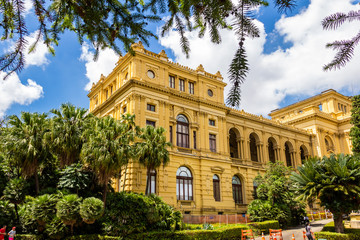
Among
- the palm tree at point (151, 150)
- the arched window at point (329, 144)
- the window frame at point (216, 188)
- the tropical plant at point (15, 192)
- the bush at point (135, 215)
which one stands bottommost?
the bush at point (135, 215)

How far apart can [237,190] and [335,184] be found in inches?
720

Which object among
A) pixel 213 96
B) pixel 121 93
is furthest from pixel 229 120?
pixel 121 93

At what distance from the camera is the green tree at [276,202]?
90.1 feet

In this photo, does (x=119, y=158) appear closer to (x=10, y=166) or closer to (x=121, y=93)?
(x=10, y=166)

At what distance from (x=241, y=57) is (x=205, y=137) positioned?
1214 inches

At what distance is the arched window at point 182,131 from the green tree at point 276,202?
9111 mm

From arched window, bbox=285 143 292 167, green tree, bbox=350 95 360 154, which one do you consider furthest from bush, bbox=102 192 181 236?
arched window, bbox=285 143 292 167

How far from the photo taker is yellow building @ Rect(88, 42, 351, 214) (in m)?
28.8

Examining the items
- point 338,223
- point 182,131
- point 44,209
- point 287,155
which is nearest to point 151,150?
point 182,131

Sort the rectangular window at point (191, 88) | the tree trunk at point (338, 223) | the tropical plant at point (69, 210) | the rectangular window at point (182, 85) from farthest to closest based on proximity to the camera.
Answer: the rectangular window at point (191, 88), the rectangular window at point (182, 85), the tree trunk at point (338, 223), the tropical plant at point (69, 210)

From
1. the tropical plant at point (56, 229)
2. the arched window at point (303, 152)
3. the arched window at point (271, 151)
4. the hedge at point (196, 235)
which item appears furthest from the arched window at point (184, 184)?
the arched window at point (303, 152)

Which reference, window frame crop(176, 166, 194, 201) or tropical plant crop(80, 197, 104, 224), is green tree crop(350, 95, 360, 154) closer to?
window frame crop(176, 166, 194, 201)

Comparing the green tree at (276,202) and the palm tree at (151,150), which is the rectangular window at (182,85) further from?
the green tree at (276,202)

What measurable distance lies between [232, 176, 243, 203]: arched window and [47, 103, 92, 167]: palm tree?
64.3 feet
